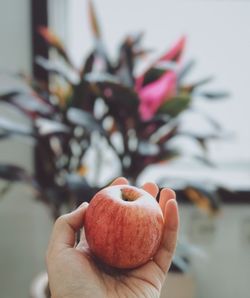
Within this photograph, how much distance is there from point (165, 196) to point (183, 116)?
96 centimetres

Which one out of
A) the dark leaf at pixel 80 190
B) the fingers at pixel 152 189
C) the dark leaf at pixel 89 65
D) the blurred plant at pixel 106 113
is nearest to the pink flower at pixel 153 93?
the blurred plant at pixel 106 113

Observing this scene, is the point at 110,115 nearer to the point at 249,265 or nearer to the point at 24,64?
the point at 24,64

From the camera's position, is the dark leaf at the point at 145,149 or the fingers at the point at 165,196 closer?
the fingers at the point at 165,196

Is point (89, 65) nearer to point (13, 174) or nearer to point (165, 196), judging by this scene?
point (13, 174)

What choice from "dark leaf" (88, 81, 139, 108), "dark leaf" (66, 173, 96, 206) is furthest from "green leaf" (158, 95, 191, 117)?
"dark leaf" (66, 173, 96, 206)

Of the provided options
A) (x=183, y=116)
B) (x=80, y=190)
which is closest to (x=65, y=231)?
(x=80, y=190)

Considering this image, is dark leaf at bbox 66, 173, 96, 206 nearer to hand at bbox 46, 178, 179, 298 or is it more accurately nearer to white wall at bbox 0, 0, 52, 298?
hand at bbox 46, 178, 179, 298

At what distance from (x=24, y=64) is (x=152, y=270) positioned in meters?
1.24

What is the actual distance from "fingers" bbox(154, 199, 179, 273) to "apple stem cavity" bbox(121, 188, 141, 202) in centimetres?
6

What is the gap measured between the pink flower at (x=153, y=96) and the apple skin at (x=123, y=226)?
0.60 m

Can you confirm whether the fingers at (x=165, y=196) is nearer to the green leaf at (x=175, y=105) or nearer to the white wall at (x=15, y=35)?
the green leaf at (x=175, y=105)

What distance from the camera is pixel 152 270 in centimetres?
76

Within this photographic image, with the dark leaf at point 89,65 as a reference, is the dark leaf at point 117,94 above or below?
below

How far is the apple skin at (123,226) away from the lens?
26.5 inches
